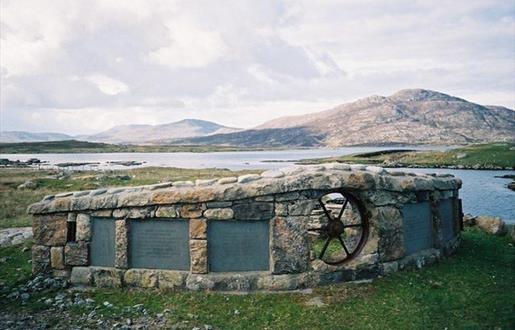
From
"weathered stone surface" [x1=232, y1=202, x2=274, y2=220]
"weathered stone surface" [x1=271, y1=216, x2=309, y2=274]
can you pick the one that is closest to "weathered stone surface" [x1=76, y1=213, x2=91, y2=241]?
"weathered stone surface" [x1=232, y1=202, x2=274, y2=220]

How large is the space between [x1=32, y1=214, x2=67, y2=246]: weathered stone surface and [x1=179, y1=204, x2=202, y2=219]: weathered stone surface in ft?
11.6

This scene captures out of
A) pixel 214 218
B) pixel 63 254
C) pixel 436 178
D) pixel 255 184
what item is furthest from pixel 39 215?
pixel 436 178

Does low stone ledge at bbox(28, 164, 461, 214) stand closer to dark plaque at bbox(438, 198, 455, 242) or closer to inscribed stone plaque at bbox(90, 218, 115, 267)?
inscribed stone plaque at bbox(90, 218, 115, 267)

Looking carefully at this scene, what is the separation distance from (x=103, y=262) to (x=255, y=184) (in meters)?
4.75

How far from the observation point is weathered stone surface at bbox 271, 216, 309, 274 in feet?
37.3

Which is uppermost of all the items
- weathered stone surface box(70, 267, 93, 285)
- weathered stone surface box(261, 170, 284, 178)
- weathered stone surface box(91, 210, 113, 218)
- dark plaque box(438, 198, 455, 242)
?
weathered stone surface box(261, 170, 284, 178)

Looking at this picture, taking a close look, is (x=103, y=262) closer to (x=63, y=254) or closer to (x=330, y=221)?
(x=63, y=254)

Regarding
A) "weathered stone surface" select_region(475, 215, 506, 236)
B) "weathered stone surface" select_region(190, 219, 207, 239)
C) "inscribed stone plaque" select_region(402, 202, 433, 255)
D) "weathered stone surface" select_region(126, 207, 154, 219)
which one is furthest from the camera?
"weathered stone surface" select_region(475, 215, 506, 236)

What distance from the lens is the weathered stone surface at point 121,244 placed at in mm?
12000

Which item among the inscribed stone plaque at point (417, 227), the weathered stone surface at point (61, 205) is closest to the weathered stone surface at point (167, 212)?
the weathered stone surface at point (61, 205)

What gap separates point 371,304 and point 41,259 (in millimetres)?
8936

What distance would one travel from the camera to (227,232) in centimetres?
1155

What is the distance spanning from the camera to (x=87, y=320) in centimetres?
998

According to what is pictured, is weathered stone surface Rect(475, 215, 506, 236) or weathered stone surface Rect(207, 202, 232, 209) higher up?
weathered stone surface Rect(207, 202, 232, 209)
